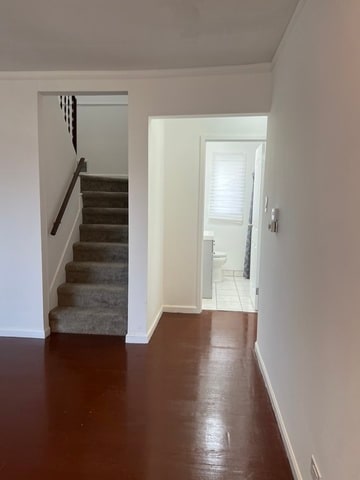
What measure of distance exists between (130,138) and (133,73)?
55 cm

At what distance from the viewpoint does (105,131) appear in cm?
577

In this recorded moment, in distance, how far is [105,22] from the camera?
7.41 ft

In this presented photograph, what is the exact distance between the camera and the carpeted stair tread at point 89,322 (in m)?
3.65

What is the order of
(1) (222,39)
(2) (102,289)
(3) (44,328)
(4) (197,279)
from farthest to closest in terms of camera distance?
(4) (197,279) → (2) (102,289) → (3) (44,328) → (1) (222,39)

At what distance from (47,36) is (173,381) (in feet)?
8.57

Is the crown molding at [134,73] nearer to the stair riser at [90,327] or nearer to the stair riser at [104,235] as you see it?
the stair riser at [104,235]

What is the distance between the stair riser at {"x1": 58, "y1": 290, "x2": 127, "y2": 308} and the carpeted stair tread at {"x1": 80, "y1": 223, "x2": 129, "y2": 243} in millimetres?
Result: 809

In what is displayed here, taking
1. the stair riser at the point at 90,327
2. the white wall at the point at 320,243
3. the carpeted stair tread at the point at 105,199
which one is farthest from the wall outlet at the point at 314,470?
the carpeted stair tread at the point at 105,199

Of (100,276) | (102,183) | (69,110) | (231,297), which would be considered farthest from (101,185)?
(231,297)

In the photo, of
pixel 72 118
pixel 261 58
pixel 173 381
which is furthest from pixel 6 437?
pixel 72 118

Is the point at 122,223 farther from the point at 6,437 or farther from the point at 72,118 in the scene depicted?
the point at 6,437

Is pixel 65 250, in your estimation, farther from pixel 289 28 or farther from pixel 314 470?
pixel 314 470

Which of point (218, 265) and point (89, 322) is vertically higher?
point (218, 265)

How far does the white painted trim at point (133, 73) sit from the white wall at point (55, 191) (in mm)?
228
